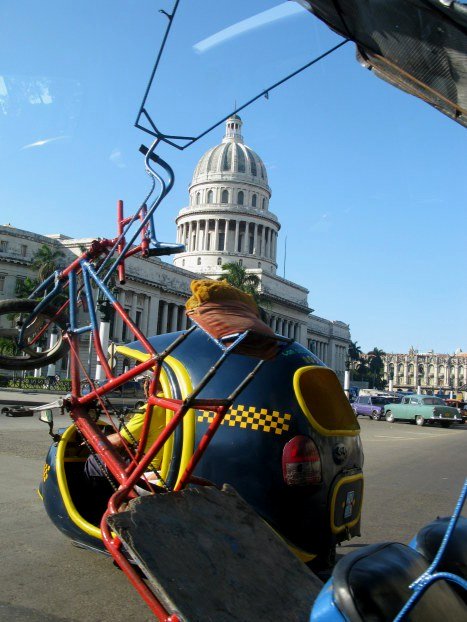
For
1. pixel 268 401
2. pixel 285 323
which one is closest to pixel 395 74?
pixel 268 401

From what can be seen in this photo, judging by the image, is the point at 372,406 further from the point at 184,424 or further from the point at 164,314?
the point at 164,314

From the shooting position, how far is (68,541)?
17.1ft

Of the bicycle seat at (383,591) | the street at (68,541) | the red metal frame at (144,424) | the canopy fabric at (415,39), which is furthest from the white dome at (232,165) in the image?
the bicycle seat at (383,591)

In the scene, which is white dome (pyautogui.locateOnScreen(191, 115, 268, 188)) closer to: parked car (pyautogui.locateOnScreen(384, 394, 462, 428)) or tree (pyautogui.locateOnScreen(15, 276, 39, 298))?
tree (pyautogui.locateOnScreen(15, 276, 39, 298))

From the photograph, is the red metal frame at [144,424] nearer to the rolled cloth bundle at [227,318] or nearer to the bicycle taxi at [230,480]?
the bicycle taxi at [230,480]

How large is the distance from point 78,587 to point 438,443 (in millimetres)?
17028

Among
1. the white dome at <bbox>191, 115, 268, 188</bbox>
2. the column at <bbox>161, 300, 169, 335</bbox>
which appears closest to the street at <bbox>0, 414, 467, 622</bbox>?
the column at <bbox>161, 300, 169, 335</bbox>

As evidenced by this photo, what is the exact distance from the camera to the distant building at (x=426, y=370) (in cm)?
11176

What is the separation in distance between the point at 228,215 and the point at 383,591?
3800 inches

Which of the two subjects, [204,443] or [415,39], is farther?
[204,443]

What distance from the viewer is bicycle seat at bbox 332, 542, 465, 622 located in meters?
1.83

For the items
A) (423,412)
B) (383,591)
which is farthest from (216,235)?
(383,591)

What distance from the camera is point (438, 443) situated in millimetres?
19203

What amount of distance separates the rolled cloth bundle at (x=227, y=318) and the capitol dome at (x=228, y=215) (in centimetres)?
9108
